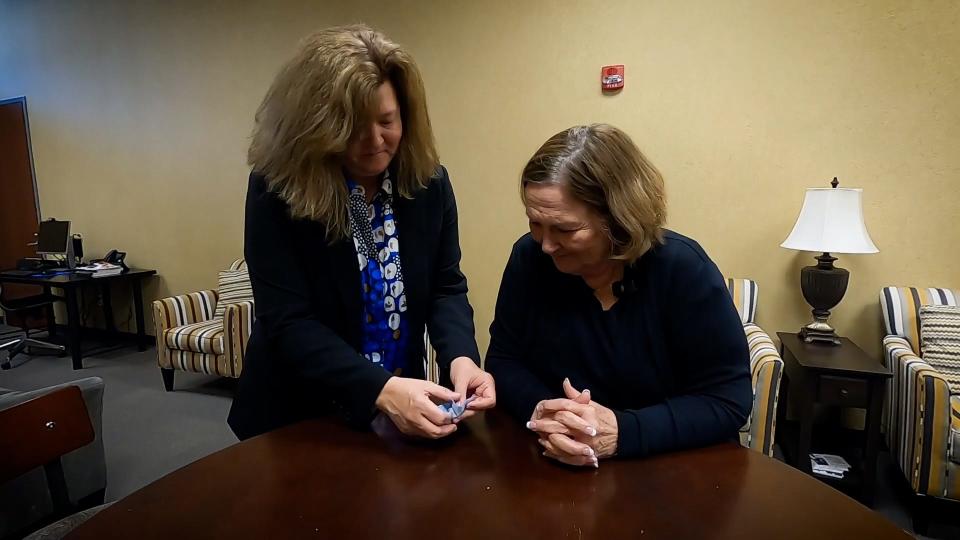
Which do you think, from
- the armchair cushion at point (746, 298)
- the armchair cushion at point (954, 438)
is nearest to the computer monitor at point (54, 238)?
the armchair cushion at point (746, 298)

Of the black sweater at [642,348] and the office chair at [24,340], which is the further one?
the office chair at [24,340]

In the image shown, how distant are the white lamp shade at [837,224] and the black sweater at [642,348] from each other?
172 centimetres

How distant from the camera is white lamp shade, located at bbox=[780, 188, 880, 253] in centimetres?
243

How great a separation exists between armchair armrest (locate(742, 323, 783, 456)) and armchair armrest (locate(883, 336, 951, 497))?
484 mm

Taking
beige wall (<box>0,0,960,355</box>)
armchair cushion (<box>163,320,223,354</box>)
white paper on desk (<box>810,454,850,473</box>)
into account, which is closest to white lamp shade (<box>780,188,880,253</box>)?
beige wall (<box>0,0,960,355</box>)

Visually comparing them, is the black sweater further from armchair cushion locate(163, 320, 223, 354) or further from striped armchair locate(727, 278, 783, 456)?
armchair cushion locate(163, 320, 223, 354)

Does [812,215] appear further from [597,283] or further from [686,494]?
[686,494]

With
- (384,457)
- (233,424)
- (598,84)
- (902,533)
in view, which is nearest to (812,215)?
(598,84)

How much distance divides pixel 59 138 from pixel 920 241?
6.99 metres

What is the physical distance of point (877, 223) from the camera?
273cm

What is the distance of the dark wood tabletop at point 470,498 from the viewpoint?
767 millimetres

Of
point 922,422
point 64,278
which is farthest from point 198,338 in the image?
point 922,422

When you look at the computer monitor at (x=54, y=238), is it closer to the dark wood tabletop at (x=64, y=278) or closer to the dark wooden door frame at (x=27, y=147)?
the dark wood tabletop at (x=64, y=278)

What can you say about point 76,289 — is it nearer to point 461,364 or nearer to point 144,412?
point 144,412
